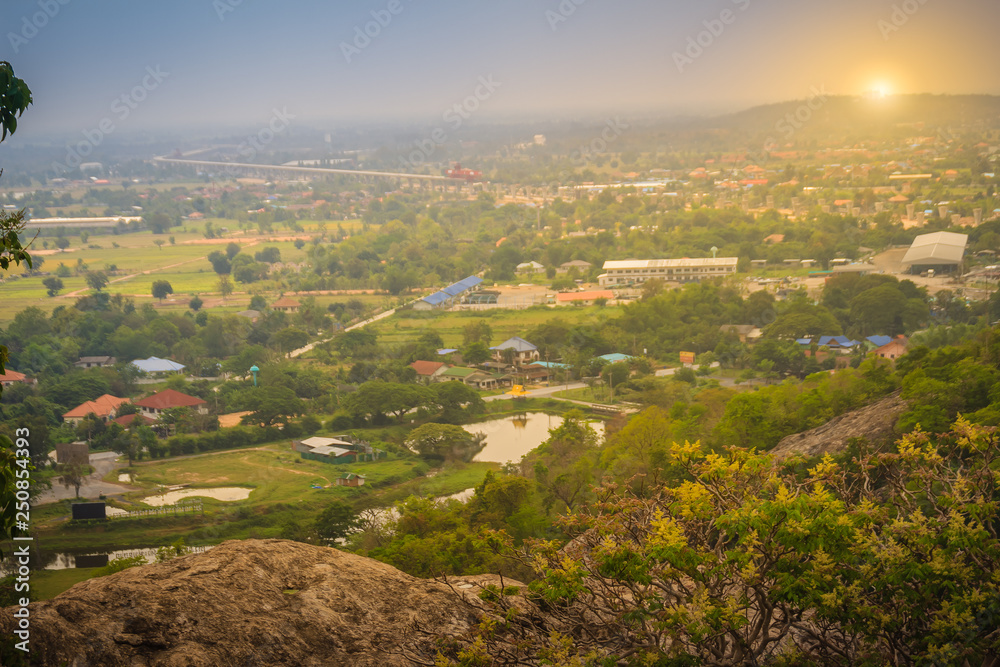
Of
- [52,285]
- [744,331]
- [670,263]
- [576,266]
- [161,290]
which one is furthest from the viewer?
[576,266]

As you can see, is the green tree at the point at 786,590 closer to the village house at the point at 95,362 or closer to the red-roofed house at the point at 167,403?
the red-roofed house at the point at 167,403

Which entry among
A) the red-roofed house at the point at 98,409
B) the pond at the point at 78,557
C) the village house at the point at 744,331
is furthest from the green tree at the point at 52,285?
the village house at the point at 744,331

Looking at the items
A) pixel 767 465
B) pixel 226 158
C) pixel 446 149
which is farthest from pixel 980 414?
pixel 226 158

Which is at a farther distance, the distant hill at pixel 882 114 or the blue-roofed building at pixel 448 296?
the distant hill at pixel 882 114

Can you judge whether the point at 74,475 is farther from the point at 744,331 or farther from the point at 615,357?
the point at 744,331

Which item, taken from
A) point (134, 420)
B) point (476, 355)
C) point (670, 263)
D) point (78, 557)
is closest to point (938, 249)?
point (670, 263)

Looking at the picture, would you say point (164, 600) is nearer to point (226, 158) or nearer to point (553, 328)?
point (553, 328)
